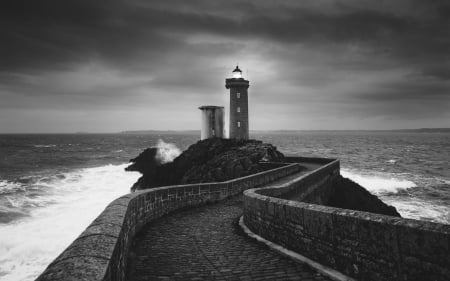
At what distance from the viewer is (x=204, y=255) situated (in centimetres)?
582

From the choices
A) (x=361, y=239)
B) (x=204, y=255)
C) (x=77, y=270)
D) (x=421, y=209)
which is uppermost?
(x=77, y=270)

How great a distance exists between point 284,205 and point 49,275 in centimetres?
447

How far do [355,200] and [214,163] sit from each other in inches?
480

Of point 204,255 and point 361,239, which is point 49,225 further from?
point 361,239

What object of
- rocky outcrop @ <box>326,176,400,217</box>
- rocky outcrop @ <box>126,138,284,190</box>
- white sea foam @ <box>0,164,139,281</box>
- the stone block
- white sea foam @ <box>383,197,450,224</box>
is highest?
the stone block

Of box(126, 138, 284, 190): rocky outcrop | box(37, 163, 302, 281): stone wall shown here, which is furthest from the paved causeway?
box(126, 138, 284, 190): rocky outcrop

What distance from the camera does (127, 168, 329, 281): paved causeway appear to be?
4.80 metres

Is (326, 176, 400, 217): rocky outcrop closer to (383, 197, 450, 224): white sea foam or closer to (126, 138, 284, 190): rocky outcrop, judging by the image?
(383, 197, 450, 224): white sea foam

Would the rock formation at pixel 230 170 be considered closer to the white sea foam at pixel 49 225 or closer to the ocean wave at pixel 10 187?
the white sea foam at pixel 49 225

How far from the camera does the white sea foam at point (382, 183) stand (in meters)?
31.5

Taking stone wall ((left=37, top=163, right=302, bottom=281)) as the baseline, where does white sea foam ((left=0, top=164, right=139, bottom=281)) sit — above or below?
below

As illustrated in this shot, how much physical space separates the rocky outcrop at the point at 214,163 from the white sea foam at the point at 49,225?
417cm

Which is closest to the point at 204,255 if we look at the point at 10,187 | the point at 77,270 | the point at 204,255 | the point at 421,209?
the point at 204,255

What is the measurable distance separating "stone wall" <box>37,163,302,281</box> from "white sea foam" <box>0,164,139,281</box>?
7.73 meters
